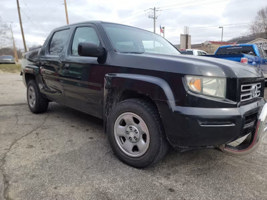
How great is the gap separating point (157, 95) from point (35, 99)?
337cm

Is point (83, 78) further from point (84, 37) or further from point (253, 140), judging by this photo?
point (253, 140)

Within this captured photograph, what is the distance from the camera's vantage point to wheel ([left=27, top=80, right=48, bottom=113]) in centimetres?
450

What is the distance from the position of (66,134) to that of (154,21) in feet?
123

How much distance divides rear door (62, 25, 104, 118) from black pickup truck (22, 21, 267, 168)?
0.01m

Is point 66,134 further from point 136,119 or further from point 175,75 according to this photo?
point 175,75

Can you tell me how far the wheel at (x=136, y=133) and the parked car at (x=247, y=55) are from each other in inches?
200

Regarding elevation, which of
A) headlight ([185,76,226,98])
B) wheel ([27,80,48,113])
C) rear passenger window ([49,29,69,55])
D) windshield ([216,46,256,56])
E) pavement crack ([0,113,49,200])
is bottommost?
pavement crack ([0,113,49,200])

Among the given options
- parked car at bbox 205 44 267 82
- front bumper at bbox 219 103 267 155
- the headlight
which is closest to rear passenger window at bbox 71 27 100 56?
the headlight

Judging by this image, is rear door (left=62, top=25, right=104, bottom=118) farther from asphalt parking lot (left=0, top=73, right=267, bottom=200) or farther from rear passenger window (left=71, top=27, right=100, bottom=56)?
asphalt parking lot (left=0, top=73, right=267, bottom=200)

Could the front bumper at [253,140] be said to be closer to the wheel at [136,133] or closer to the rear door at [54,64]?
the wheel at [136,133]

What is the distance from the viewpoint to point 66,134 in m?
3.48

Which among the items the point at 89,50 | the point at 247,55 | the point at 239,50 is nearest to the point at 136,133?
the point at 89,50

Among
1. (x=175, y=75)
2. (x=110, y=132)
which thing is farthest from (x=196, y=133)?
(x=110, y=132)

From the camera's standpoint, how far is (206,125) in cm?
191
